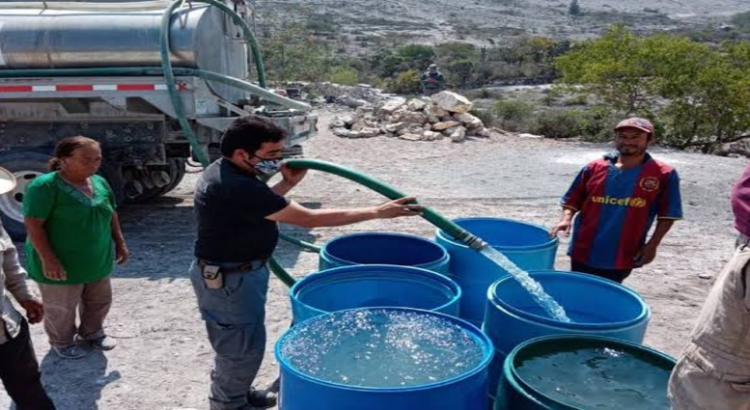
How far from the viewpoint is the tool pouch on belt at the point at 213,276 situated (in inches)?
107

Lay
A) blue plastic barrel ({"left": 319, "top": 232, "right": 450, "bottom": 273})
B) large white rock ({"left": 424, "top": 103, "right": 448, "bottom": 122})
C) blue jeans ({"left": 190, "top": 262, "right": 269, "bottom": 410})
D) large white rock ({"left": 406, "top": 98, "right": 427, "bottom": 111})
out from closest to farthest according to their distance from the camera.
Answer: blue jeans ({"left": 190, "top": 262, "right": 269, "bottom": 410})
blue plastic barrel ({"left": 319, "top": 232, "right": 450, "bottom": 273})
large white rock ({"left": 424, "top": 103, "right": 448, "bottom": 122})
large white rock ({"left": 406, "top": 98, "right": 427, "bottom": 111})

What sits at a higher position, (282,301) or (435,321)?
(435,321)

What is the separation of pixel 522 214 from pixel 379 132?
17.8 ft

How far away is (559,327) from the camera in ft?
7.32

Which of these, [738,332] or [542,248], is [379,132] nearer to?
[542,248]

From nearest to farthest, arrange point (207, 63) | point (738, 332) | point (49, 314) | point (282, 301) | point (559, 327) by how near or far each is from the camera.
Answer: point (738, 332), point (559, 327), point (49, 314), point (282, 301), point (207, 63)

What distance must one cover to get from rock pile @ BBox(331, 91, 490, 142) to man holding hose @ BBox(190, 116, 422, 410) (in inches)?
349

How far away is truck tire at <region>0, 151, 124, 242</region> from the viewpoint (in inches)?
221

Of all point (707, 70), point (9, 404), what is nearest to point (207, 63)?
point (9, 404)

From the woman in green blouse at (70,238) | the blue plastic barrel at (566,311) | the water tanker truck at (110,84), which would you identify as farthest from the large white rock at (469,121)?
the blue plastic barrel at (566,311)

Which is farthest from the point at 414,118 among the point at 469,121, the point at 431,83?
the point at 431,83

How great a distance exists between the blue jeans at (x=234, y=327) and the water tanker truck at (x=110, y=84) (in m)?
2.85

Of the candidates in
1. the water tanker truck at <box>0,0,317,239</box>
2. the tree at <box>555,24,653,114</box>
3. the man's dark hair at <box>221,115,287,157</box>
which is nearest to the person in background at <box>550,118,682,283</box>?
the man's dark hair at <box>221,115,287,157</box>

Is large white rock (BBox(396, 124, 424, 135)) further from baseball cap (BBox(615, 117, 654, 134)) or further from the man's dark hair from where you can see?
the man's dark hair
